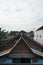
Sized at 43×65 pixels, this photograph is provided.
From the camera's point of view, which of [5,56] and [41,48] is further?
[41,48]

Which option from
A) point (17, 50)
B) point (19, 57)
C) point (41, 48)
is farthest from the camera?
point (41, 48)

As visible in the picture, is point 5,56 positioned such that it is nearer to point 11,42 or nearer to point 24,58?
point 24,58

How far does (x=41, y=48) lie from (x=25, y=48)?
4.14 metres

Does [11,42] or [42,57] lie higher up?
[11,42]

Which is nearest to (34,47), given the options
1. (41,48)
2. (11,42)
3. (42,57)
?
(41,48)

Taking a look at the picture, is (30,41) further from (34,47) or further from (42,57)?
(42,57)

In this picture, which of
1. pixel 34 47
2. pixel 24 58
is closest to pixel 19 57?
pixel 24 58

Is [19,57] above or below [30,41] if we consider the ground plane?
below

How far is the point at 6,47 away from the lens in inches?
917

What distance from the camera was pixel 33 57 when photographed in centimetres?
1642

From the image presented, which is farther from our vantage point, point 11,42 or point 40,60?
point 11,42

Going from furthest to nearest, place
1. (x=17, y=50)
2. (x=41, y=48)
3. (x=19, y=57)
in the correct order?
(x=41, y=48)
(x=17, y=50)
(x=19, y=57)

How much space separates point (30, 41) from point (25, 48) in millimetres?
4761

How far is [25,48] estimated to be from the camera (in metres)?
19.3
